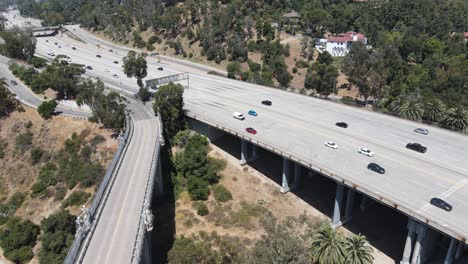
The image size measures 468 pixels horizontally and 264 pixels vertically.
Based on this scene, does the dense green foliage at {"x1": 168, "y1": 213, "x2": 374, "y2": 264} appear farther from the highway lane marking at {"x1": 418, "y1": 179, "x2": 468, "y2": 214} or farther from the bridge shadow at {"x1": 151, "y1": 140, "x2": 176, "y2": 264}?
the highway lane marking at {"x1": 418, "y1": 179, "x2": 468, "y2": 214}

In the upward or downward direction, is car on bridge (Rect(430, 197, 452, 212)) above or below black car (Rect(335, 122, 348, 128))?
below

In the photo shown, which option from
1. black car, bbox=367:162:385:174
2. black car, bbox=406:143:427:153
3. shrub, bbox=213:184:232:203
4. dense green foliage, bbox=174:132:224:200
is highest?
black car, bbox=406:143:427:153

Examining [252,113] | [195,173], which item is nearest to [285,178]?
[195,173]

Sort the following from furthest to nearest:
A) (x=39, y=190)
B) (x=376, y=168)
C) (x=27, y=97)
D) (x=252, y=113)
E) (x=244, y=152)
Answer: (x=27, y=97) → (x=252, y=113) → (x=39, y=190) → (x=244, y=152) → (x=376, y=168)

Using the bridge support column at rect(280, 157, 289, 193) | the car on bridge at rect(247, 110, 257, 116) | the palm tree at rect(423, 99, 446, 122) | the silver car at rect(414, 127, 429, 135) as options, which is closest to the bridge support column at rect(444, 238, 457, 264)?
the bridge support column at rect(280, 157, 289, 193)

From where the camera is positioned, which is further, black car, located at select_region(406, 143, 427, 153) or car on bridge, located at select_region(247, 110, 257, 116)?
car on bridge, located at select_region(247, 110, 257, 116)

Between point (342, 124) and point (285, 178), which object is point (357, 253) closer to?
point (285, 178)
